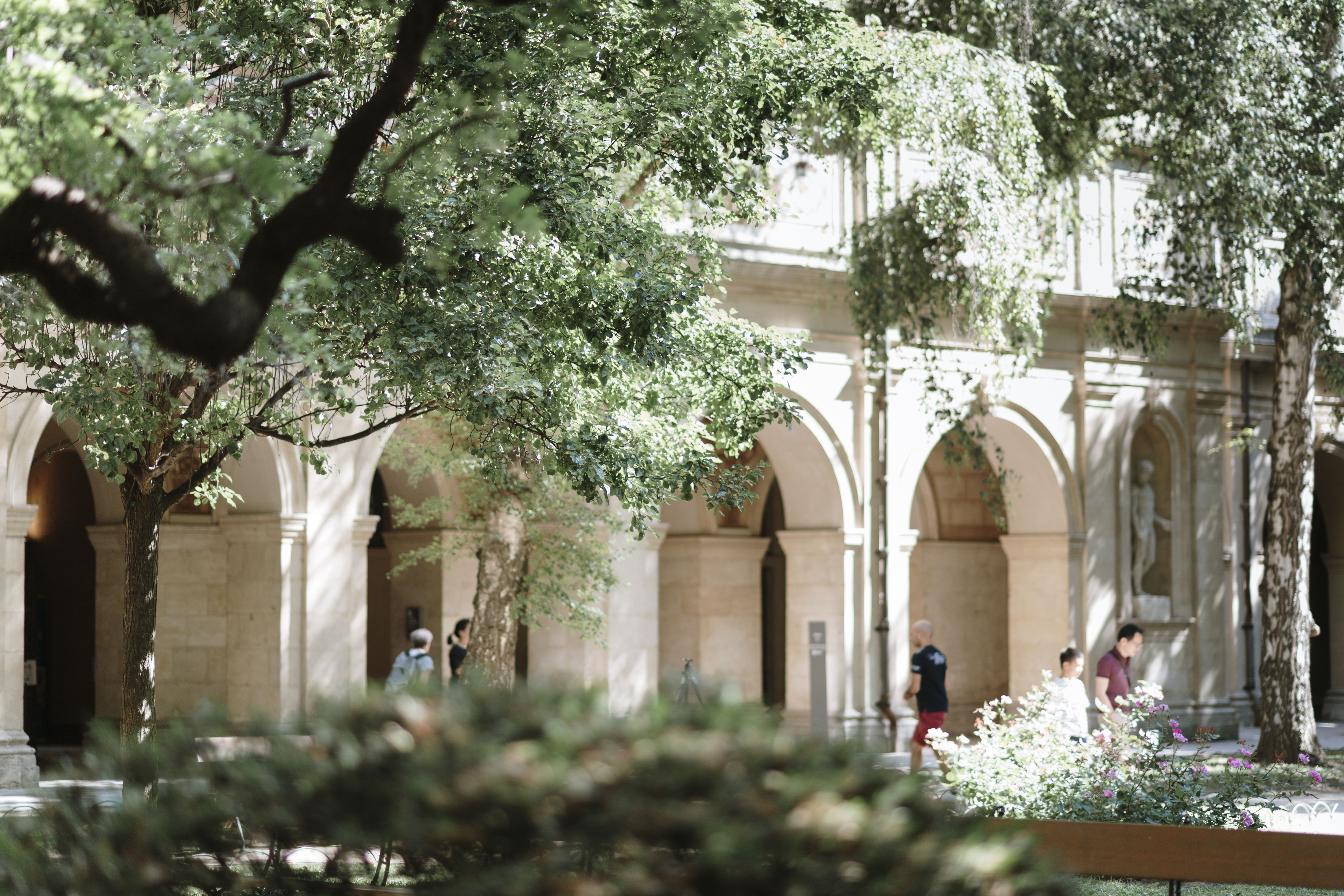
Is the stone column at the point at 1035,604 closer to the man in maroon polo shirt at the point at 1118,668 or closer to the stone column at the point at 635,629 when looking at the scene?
the stone column at the point at 635,629

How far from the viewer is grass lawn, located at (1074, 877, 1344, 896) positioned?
33.0 feet

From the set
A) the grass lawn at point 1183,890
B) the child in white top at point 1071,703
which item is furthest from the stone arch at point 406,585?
the grass lawn at point 1183,890

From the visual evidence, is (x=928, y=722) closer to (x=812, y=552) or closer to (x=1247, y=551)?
(x=812, y=552)

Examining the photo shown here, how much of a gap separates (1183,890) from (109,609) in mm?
12794

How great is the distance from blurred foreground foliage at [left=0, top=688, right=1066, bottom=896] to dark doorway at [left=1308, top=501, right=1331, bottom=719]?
2802cm

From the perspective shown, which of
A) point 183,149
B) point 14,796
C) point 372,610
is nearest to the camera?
point 183,149

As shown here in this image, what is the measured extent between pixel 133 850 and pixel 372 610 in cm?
1879

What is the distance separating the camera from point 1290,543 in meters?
18.0

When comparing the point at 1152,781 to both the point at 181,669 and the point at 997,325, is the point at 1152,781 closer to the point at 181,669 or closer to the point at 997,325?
the point at 997,325

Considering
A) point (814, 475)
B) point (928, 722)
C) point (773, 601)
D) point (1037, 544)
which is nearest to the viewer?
point (928, 722)

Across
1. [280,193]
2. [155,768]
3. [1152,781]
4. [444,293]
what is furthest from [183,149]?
[1152,781]

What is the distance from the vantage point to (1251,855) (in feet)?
23.4

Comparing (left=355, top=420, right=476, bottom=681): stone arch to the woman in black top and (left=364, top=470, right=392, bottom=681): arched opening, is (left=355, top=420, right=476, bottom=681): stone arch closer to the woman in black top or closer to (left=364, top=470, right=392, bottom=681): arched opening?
(left=364, top=470, right=392, bottom=681): arched opening

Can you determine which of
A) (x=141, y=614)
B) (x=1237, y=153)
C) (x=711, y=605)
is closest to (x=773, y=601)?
(x=711, y=605)
